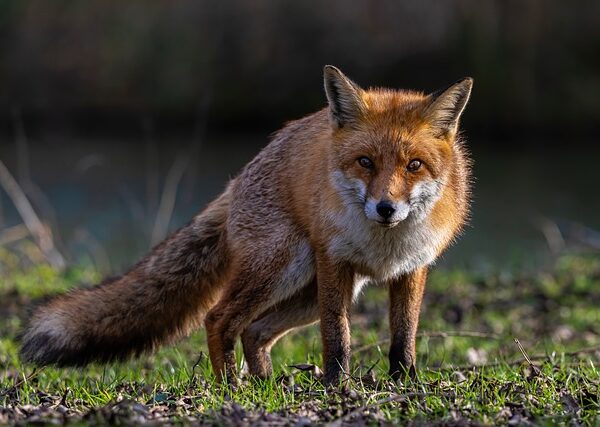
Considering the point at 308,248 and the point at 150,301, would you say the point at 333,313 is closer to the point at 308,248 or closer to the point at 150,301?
the point at 308,248

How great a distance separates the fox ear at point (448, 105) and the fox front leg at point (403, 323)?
0.88 meters

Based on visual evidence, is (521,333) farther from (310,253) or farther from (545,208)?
(545,208)

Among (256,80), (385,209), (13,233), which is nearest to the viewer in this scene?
(385,209)

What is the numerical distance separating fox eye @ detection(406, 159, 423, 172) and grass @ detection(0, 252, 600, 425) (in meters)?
1.16

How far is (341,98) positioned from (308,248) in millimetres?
911

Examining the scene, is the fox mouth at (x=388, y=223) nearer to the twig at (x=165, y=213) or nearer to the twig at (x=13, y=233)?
the twig at (x=165, y=213)

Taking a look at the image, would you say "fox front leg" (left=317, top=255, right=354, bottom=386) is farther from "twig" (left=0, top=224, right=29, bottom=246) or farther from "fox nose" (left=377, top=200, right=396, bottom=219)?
"twig" (left=0, top=224, right=29, bottom=246)

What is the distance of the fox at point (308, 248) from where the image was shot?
5.61m

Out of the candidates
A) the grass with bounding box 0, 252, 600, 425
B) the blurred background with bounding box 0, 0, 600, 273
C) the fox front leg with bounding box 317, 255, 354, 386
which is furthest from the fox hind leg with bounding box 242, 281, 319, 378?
the blurred background with bounding box 0, 0, 600, 273

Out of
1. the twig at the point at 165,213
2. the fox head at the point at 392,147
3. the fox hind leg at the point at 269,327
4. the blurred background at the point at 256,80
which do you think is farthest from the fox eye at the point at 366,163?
the blurred background at the point at 256,80

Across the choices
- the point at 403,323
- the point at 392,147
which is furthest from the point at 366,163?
the point at 403,323

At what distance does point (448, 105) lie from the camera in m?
5.75

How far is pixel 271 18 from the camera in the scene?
22.9 meters

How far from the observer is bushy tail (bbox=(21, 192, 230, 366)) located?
248 inches
